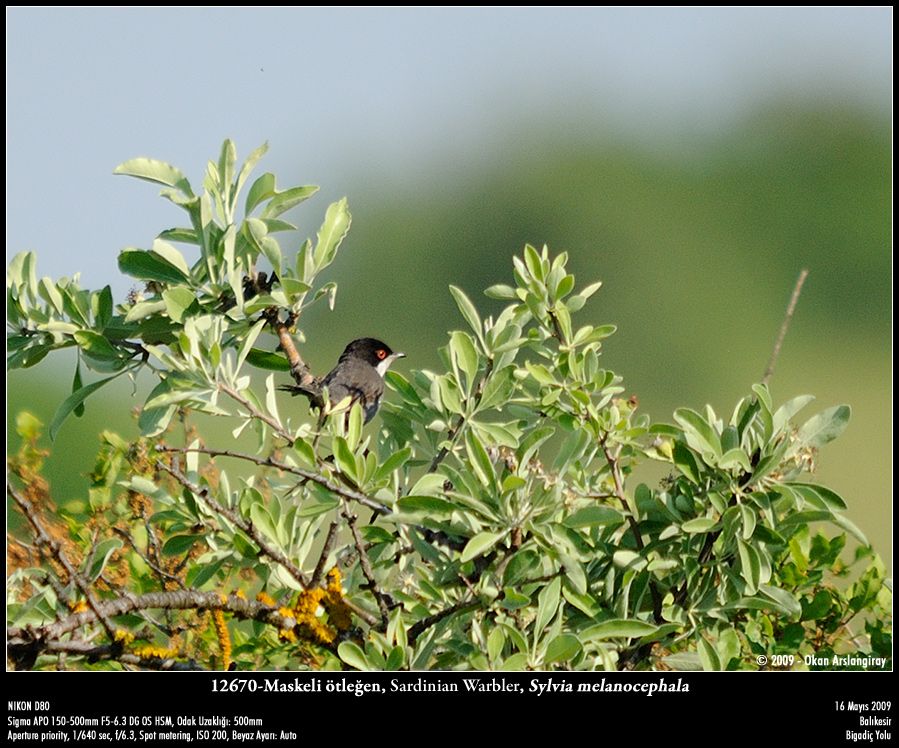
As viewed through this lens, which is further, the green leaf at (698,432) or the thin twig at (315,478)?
the green leaf at (698,432)

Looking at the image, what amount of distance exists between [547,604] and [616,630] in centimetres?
18

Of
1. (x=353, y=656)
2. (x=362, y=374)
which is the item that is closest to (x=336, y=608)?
(x=353, y=656)

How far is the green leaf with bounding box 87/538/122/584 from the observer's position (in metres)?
3.06

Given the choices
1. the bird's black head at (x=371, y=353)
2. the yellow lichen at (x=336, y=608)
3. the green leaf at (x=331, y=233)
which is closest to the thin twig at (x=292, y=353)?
the green leaf at (x=331, y=233)

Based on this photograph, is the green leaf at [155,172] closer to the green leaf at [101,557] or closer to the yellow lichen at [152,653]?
the green leaf at [101,557]

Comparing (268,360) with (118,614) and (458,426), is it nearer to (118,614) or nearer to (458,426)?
(458,426)

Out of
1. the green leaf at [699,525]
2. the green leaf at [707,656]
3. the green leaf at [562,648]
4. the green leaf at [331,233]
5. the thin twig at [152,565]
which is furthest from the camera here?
the thin twig at [152,565]

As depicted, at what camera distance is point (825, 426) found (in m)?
2.90

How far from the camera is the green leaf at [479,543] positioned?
2637 mm

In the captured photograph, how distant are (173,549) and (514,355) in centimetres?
114

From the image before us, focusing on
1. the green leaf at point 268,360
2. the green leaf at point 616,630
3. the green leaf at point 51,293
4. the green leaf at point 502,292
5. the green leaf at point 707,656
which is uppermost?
the green leaf at point 502,292

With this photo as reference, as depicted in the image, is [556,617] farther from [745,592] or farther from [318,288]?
[318,288]

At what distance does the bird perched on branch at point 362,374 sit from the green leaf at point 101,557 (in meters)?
2.04

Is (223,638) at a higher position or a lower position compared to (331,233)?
lower
